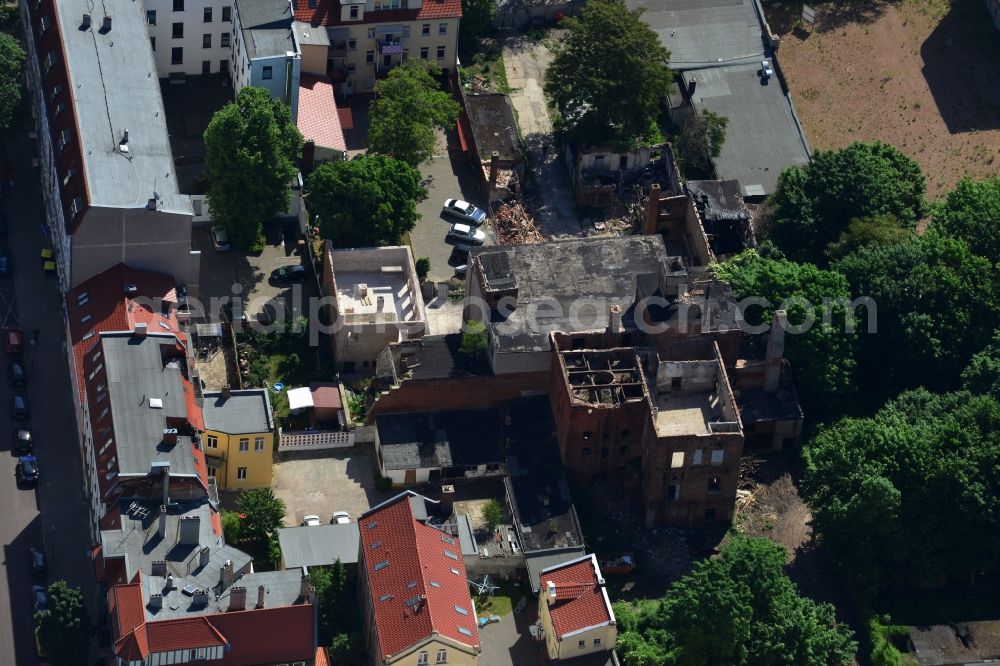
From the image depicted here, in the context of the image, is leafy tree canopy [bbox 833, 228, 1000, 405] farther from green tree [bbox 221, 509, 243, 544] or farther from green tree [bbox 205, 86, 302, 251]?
green tree [bbox 221, 509, 243, 544]

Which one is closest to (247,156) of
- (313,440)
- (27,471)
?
(313,440)

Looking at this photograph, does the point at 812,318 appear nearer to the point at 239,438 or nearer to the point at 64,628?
the point at 239,438

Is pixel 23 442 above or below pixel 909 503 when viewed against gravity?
above

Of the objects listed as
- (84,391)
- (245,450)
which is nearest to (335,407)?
(245,450)

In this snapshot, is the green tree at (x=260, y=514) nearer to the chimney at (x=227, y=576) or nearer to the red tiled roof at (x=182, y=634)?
the chimney at (x=227, y=576)

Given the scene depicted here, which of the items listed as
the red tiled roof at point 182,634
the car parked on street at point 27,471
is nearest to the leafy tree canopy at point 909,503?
the red tiled roof at point 182,634

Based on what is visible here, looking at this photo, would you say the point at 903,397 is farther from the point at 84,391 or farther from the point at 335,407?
the point at 84,391

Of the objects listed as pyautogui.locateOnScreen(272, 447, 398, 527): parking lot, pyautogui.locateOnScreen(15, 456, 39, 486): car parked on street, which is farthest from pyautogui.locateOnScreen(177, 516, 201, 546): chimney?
pyautogui.locateOnScreen(15, 456, 39, 486): car parked on street
